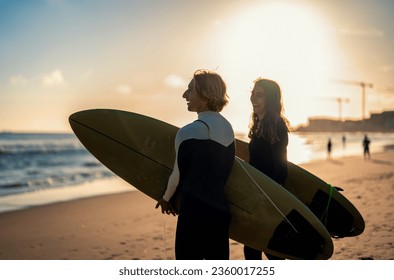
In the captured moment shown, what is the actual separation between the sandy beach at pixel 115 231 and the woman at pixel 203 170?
33.3 inches

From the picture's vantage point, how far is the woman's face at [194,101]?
1921mm

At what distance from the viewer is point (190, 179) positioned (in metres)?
1.89

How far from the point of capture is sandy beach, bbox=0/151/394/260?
4.27 meters

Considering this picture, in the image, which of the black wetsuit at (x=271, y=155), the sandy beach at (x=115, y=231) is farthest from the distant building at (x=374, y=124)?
the black wetsuit at (x=271, y=155)

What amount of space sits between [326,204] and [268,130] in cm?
130

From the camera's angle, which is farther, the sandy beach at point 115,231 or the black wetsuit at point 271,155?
the sandy beach at point 115,231

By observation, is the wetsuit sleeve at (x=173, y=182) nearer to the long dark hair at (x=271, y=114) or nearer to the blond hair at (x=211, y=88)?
the blond hair at (x=211, y=88)

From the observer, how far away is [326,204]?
11.2ft

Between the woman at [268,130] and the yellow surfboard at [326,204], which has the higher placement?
the woman at [268,130]

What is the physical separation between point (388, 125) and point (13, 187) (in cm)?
A: 1557

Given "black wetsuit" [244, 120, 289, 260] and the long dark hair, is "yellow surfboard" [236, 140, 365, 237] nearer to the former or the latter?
"black wetsuit" [244, 120, 289, 260]

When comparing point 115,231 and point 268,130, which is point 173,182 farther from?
point 115,231
